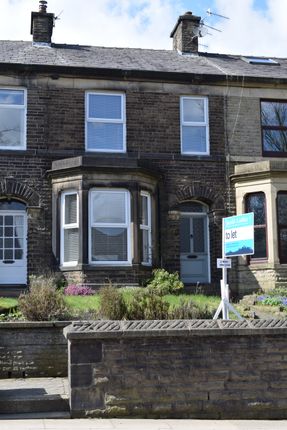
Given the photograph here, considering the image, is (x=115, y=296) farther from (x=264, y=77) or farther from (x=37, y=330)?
(x=264, y=77)

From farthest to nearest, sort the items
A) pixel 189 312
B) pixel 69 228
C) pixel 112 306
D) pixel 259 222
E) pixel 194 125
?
pixel 194 125
pixel 259 222
pixel 69 228
pixel 189 312
pixel 112 306

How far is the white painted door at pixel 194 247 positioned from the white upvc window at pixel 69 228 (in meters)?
3.48

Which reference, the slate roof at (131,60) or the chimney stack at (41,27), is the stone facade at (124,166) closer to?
the slate roof at (131,60)

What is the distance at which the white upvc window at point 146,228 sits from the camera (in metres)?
16.7

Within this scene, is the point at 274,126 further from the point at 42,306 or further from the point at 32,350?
the point at 32,350

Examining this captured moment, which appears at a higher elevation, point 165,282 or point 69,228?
point 69,228

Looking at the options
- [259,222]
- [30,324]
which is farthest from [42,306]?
[259,222]

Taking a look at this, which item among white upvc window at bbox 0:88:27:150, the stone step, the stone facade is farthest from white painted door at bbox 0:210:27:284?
the stone step

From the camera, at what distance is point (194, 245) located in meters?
18.3

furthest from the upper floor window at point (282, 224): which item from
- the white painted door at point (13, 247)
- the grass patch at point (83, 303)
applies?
the white painted door at point (13, 247)

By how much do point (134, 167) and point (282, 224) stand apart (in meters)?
4.61

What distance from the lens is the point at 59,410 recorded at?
7.66 m

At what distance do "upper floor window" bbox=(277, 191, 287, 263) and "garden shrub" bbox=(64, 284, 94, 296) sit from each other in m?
5.57

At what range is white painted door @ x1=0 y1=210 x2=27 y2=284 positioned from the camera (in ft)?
55.6
